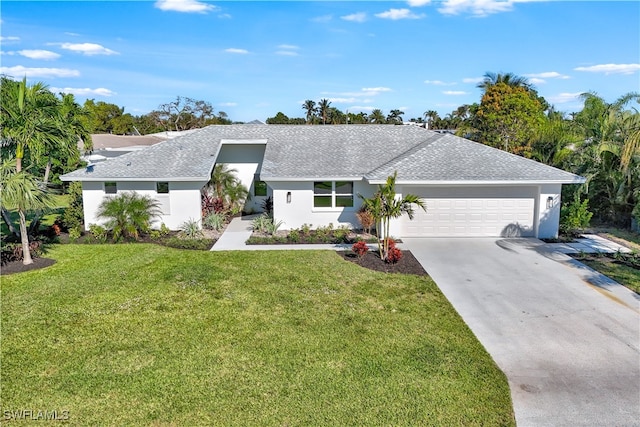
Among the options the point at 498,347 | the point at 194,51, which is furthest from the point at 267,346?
the point at 194,51

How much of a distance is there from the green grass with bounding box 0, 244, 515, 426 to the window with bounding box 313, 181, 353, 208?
19.7 feet

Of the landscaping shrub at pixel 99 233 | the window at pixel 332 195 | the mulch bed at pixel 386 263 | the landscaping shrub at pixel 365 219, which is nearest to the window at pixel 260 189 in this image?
the window at pixel 332 195

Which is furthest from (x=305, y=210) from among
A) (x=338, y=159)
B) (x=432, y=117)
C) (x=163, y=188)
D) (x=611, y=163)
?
(x=432, y=117)

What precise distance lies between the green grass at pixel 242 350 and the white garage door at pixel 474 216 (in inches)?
220

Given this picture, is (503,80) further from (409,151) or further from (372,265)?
(372,265)

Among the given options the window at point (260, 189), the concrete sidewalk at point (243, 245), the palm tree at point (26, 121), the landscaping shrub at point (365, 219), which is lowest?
the concrete sidewalk at point (243, 245)

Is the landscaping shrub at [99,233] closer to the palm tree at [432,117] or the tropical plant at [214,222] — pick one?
the tropical plant at [214,222]

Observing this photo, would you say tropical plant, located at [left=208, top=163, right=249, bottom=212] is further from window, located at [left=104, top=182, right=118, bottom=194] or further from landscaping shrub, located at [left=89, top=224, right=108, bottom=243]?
landscaping shrub, located at [left=89, top=224, right=108, bottom=243]

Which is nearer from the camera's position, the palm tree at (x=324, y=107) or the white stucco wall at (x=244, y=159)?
the white stucco wall at (x=244, y=159)

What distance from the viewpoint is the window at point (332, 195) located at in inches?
736

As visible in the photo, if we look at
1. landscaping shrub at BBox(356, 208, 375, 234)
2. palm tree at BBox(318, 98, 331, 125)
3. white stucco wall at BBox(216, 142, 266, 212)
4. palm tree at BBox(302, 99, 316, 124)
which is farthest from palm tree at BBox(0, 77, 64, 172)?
palm tree at BBox(302, 99, 316, 124)

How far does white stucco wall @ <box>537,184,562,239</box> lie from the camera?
1731 centimetres

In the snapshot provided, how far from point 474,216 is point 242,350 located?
12408 mm

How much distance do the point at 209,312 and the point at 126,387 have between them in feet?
10.3
